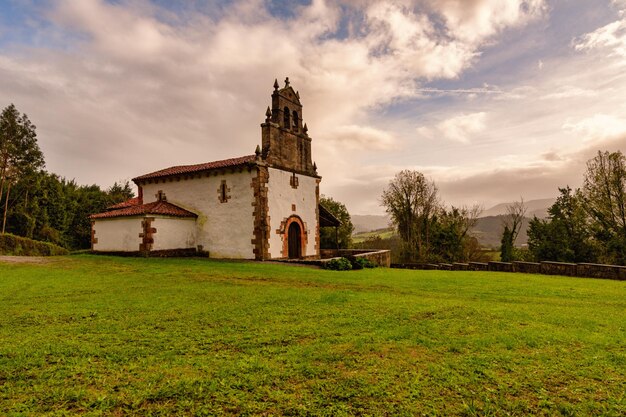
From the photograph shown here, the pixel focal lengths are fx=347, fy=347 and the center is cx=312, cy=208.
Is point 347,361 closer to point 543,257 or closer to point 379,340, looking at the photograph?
point 379,340

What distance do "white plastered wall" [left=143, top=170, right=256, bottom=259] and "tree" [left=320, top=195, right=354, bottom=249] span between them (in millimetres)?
21215

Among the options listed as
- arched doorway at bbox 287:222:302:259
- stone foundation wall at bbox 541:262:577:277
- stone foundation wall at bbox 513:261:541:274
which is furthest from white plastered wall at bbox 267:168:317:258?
stone foundation wall at bbox 541:262:577:277

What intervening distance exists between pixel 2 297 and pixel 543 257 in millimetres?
41026

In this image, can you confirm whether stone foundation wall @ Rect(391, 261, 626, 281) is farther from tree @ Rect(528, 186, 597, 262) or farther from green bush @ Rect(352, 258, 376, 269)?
tree @ Rect(528, 186, 597, 262)

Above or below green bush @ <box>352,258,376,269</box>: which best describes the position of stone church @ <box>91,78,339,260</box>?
above

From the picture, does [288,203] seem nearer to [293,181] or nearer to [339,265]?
[293,181]

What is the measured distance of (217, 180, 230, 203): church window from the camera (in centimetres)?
2281

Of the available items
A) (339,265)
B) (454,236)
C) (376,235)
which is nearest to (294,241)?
(339,265)

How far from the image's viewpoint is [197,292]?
31.6 feet

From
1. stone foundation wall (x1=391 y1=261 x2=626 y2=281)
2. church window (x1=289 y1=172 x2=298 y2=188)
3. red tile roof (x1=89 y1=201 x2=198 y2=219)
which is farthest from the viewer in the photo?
church window (x1=289 y1=172 x2=298 y2=188)

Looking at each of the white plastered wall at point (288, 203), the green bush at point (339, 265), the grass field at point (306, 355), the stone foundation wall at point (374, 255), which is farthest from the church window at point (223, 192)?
the grass field at point (306, 355)

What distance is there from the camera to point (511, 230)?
43875 millimetres

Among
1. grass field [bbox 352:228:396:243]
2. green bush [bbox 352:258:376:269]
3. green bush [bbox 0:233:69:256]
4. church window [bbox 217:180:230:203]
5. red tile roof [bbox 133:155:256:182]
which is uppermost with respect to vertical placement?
red tile roof [bbox 133:155:256:182]

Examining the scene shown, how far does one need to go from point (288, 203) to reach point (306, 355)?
19.5 metres
